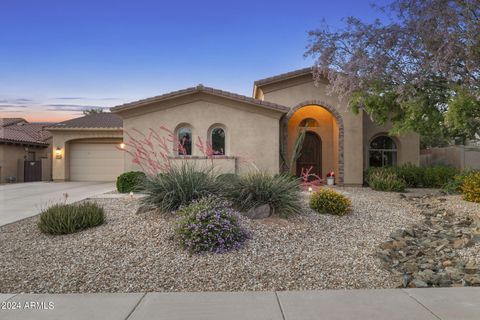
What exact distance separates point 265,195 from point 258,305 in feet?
13.1

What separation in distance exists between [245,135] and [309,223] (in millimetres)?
8469

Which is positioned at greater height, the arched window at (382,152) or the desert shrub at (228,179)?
the arched window at (382,152)

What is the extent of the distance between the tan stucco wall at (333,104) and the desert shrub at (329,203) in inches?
337

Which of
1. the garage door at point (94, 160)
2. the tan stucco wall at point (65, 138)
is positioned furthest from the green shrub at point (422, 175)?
the tan stucco wall at point (65, 138)

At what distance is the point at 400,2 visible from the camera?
11.2m

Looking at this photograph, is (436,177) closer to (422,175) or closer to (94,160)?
(422,175)

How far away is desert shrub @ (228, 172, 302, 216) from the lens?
813 centimetres

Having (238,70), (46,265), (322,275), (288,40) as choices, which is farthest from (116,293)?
(238,70)

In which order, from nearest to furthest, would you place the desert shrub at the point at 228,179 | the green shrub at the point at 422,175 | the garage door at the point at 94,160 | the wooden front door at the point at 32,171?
1. the desert shrub at the point at 228,179
2. the green shrub at the point at 422,175
3. the garage door at the point at 94,160
4. the wooden front door at the point at 32,171

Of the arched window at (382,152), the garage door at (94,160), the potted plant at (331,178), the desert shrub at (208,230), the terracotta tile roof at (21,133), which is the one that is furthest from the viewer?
the terracotta tile roof at (21,133)

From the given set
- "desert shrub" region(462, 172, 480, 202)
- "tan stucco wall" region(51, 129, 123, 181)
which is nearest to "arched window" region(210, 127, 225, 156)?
"tan stucco wall" region(51, 129, 123, 181)

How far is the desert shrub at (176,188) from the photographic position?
785 cm

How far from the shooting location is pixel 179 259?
5.97 m

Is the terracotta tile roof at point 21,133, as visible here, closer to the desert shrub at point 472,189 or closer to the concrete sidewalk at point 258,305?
the concrete sidewalk at point 258,305
